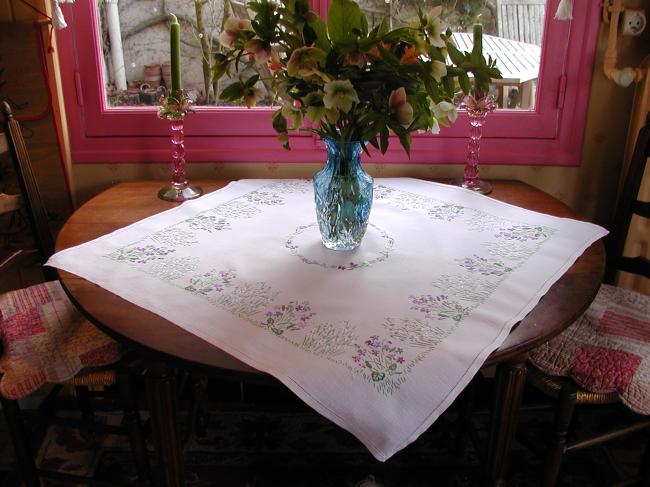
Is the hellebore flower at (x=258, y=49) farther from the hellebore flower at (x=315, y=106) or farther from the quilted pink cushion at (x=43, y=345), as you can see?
the quilted pink cushion at (x=43, y=345)

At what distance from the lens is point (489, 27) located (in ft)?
6.03

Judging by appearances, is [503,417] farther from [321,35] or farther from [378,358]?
[321,35]

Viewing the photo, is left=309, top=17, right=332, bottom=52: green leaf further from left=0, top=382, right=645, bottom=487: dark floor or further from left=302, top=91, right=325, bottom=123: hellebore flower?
left=0, top=382, right=645, bottom=487: dark floor

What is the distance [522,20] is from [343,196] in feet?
3.30

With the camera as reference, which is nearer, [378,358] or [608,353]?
[378,358]

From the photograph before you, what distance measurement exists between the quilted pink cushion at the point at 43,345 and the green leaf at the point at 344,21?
0.84 m

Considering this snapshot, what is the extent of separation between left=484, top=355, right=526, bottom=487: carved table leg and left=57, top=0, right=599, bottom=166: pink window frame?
94cm

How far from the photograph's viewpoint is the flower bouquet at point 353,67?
3.35ft

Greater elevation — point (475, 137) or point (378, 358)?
point (475, 137)

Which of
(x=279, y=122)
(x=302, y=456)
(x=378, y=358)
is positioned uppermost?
(x=279, y=122)

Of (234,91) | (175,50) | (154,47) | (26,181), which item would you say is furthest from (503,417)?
(154,47)

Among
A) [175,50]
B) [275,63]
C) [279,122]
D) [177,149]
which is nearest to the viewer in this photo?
[275,63]

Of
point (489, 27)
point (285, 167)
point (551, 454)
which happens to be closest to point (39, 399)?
point (285, 167)

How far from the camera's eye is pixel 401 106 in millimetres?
1041
